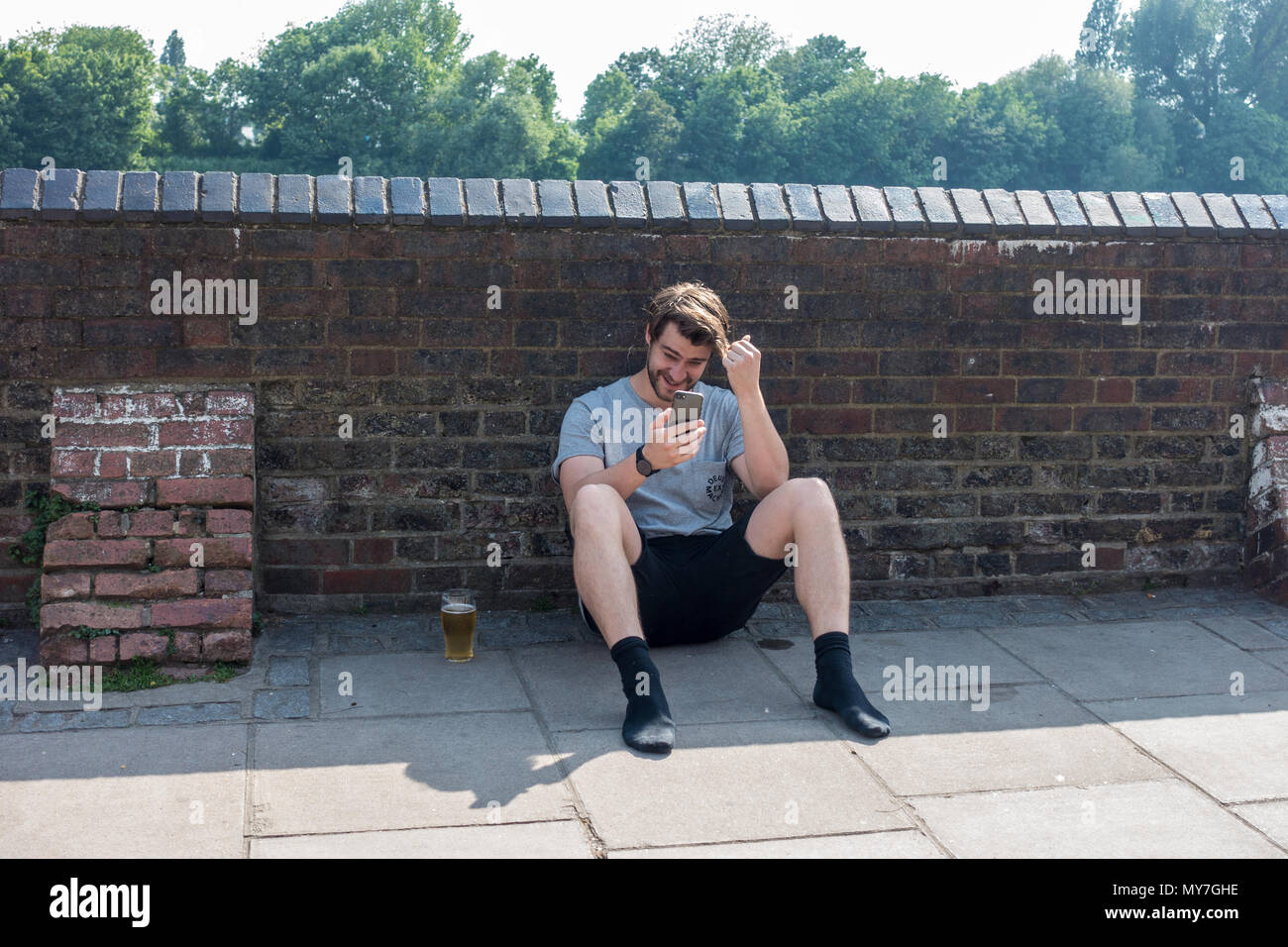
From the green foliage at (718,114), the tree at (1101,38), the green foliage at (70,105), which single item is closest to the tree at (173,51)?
the green foliage at (718,114)

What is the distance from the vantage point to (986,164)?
82875 millimetres

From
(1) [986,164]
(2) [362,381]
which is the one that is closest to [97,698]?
(2) [362,381]

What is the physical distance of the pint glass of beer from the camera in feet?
12.2

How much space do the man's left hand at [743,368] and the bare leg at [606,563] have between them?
1.73 ft

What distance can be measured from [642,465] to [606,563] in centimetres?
32

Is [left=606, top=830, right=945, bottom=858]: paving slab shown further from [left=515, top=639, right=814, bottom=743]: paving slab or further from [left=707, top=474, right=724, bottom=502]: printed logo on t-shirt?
[left=707, top=474, right=724, bottom=502]: printed logo on t-shirt

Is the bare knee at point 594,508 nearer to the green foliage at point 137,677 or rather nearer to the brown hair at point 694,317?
the brown hair at point 694,317

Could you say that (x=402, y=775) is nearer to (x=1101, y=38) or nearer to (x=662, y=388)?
(x=662, y=388)

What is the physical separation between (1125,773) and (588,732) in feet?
4.52

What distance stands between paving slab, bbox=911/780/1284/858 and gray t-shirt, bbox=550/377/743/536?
53.8 inches

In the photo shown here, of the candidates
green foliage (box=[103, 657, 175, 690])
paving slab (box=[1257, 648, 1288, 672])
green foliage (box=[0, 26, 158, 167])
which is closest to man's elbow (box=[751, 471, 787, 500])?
paving slab (box=[1257, 648, 1288, 672])

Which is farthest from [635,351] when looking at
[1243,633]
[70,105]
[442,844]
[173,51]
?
[173,51]

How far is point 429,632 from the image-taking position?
13.4ft

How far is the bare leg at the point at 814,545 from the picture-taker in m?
3.42
